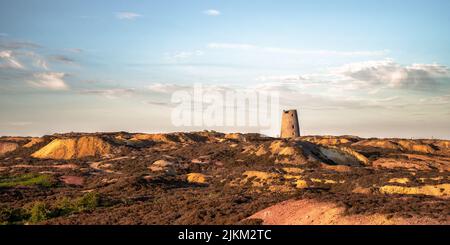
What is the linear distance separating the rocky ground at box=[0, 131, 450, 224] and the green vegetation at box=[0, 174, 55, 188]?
116mm

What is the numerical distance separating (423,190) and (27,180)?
4150cm

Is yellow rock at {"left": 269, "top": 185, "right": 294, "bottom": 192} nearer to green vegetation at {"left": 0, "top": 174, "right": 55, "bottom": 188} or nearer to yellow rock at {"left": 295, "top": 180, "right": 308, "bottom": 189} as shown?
yellow rock at {"left": 295, "top": 180, "right": 308, "bottom": 189}

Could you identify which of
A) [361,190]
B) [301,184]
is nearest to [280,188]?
[301,184]

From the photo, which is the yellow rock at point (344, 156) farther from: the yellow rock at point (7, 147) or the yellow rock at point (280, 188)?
the yellow rock at point (7, 147)

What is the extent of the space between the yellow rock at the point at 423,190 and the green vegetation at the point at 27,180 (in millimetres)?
33875

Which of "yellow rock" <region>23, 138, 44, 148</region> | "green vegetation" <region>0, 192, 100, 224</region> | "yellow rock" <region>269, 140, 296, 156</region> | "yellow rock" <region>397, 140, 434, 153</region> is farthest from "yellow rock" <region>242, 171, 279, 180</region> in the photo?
"yellow rock" <region>23, 138, 44, 148</region>

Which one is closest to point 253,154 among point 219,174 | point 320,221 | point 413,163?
point 219,174

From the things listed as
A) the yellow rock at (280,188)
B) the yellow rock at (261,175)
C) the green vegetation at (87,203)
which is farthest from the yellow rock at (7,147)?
the yellow rock at (280,188)

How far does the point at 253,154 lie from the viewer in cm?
6084

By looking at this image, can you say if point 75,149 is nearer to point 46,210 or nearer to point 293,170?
point 293,170

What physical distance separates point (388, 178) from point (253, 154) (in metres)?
25.0

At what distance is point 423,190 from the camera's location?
33188 millimetres

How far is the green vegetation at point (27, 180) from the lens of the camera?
45.9 metres
